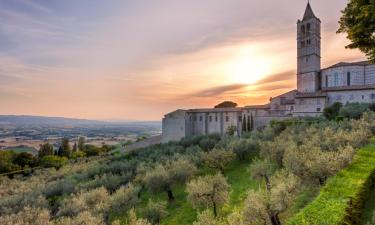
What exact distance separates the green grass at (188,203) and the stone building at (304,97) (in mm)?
25472

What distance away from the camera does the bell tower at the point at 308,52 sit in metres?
57.1

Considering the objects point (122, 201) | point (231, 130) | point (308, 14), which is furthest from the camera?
point (308, 14)

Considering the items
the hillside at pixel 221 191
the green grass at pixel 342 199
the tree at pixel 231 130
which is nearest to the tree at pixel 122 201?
the hillside at pixel 221 191

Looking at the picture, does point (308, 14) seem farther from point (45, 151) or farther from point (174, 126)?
point (45, 151)

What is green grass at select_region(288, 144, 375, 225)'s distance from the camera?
8102 millimetres

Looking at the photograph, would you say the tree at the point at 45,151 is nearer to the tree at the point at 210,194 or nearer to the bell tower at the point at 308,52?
the bell tower at the point at 308,52

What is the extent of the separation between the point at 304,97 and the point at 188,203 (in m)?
37.6

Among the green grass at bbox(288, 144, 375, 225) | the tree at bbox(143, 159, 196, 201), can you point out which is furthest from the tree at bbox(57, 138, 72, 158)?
the green grass at bbox(288, 144, 375, 225)

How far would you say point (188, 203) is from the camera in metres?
19.4

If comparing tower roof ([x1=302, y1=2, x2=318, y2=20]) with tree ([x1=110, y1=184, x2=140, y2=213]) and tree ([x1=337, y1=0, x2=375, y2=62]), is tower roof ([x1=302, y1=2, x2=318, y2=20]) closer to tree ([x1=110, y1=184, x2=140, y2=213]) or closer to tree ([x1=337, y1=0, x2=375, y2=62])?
tree ([x1=337, y1=0, x2=375, y2=62])

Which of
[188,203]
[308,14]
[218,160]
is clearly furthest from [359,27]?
[308,14]

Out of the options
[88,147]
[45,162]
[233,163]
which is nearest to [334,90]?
[233,163]

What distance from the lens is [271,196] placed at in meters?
10.6

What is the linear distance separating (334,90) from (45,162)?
58.2 m
